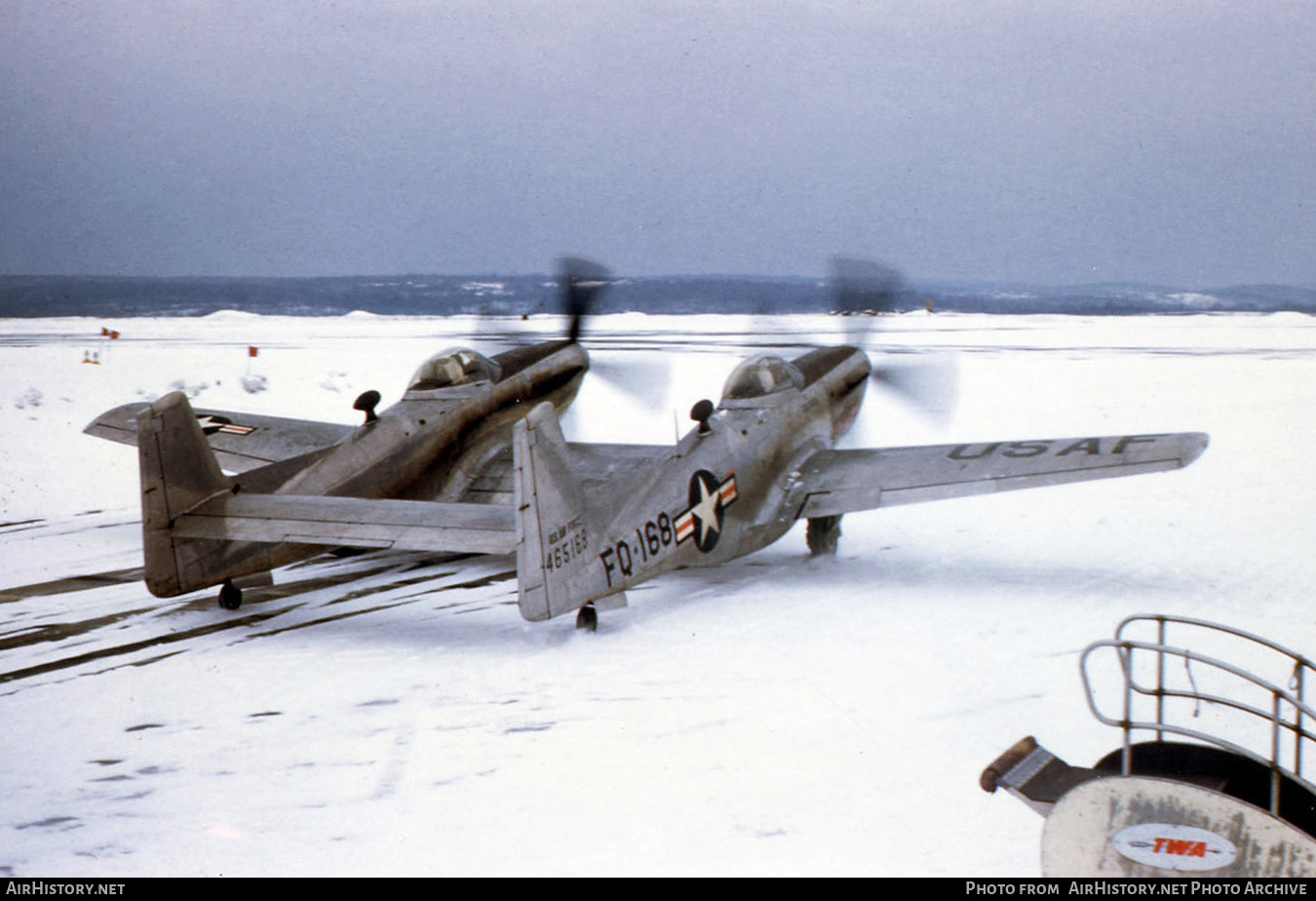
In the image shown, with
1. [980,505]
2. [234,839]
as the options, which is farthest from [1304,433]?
[234,839]

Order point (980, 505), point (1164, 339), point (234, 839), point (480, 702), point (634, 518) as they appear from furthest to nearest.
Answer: point (1164, 339), point (980, 505), point (634, 518), point (480, 702), point (234, 839)

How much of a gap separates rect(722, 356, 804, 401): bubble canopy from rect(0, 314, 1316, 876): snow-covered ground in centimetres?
146

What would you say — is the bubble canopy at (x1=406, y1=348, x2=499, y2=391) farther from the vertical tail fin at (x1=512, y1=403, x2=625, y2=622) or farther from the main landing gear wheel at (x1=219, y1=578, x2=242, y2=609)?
the vertical tail fin at (x1=512, y1=403, x2=625, y2=622)

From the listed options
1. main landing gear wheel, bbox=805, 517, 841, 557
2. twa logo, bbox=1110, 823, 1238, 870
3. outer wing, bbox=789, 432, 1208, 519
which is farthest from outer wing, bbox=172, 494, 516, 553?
twa logo, bbox=1110, 823, 1238, 870

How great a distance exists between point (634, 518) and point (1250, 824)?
4.76m

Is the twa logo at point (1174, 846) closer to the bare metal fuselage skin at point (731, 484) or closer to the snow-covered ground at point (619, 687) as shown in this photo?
the snow-covered ground at point (619, 687)

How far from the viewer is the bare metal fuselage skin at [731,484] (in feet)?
24.8

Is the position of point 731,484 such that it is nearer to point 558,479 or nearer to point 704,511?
point 704,511

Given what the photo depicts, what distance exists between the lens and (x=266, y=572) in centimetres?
916

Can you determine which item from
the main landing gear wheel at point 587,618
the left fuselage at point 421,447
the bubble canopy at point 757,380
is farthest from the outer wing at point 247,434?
the main landing gear wheel at point 587,618

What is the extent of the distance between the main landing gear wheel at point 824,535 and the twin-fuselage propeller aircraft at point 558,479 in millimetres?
12

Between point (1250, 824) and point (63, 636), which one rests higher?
point (1250, 824)

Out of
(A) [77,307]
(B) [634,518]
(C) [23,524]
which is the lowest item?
(C) [23,524]

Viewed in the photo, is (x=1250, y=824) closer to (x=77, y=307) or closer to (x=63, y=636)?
(x=63, y=636)
